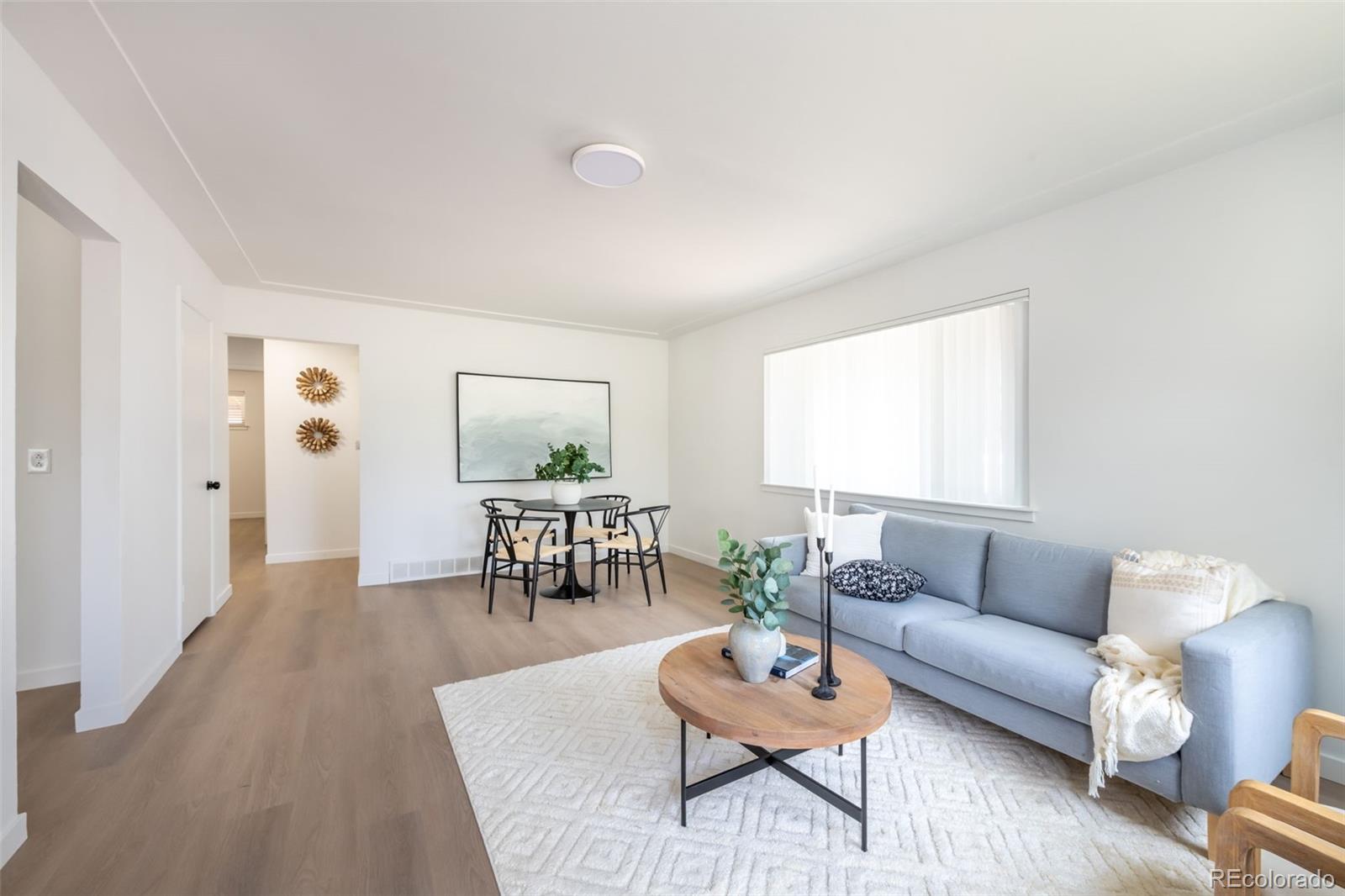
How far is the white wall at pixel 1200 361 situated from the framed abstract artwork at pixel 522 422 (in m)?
Answer: 3.55

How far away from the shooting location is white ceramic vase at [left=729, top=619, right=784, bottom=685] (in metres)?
1.87

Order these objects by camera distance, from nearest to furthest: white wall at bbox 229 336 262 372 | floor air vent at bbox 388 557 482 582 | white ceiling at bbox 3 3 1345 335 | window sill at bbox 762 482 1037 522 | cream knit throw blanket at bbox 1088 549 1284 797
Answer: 1. white ceiling at bbox 3 3 1345 335
2. cream knit throw blanket at bbox 1088 549 1284 797
3. window sill at bbox 762 482 1037 522
4. floor air vent at bbox 388 557 482 582
5. white wall at bbox 229 336 262 372

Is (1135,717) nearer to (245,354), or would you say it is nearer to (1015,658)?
(1015,658)

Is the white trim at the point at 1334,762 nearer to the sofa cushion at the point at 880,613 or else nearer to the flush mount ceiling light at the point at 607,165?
the sofa cushion at the point at 880,613

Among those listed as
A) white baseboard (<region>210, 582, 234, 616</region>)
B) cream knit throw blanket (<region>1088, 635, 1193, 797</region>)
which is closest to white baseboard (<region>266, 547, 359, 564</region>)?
Result: white baseboard (<region>210, 582, 234, 616</region>)

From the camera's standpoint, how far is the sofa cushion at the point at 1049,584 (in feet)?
7.88

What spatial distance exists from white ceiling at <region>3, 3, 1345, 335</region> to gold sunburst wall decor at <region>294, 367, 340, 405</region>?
3.00 meters

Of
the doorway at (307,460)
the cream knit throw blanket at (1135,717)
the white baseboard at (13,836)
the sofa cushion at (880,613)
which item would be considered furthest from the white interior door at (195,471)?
the cream knit throw blanket at (1135,717)

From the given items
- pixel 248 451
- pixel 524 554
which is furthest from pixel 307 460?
pixel 248 451

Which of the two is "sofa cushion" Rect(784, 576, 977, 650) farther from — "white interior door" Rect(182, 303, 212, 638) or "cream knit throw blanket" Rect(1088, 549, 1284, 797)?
"white interior door" Rect(182, 303, 212, 638)

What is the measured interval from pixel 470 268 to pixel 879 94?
9.51 ft

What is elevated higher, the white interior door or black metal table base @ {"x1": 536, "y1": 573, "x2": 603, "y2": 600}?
the white interior door

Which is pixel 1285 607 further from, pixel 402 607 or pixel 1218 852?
pixel 402 607

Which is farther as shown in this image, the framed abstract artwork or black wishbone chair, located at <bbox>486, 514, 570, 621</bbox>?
the framed abstract artwork
